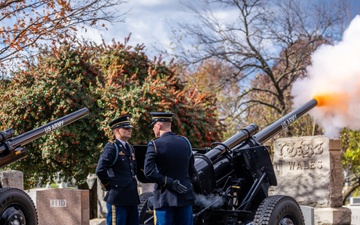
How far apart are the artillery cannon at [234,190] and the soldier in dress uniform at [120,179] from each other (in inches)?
18.3

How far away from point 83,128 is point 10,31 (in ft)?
9.31

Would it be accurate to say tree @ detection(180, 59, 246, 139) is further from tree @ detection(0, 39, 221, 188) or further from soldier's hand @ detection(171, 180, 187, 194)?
soldier's hand @ detection(171, 180, 187, 194)

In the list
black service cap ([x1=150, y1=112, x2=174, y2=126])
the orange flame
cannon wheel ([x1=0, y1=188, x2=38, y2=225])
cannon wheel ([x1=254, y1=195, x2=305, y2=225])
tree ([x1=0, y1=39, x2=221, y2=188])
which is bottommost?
cannon wheel ([x1=254, y1=195, x2=305, y2=225])

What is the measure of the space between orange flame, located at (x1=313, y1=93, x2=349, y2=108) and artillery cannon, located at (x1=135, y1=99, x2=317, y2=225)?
9.21 ft

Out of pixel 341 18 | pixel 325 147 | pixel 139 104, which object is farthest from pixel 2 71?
pixel 341 18

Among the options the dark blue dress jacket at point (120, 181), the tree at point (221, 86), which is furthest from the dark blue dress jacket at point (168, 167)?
the tree at point (221, 86)

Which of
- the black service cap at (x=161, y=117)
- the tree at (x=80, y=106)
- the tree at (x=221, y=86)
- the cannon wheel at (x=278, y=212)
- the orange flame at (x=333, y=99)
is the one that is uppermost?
the tree at (x=221, y=86)

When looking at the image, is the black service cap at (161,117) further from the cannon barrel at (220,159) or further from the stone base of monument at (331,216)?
the stone base of monument at (331,216)

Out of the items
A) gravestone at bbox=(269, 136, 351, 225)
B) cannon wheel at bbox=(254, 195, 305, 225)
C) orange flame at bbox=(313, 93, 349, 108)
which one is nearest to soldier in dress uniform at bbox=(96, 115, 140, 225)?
cannon wheel at bbox=(254, 195, 305, 225)

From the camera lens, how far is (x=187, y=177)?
8.12 metres

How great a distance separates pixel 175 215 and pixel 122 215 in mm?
784

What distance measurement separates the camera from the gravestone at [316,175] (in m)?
14.1

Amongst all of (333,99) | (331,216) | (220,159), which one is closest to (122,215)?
(220,159)

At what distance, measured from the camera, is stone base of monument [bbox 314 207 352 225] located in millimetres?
13859
